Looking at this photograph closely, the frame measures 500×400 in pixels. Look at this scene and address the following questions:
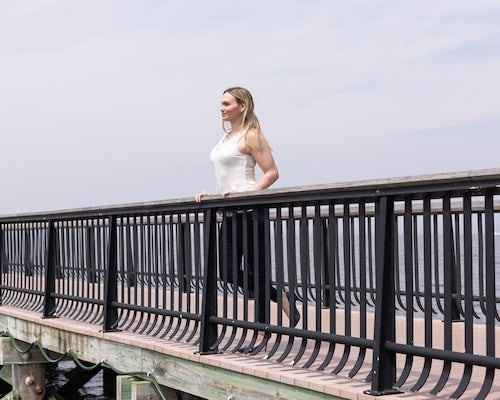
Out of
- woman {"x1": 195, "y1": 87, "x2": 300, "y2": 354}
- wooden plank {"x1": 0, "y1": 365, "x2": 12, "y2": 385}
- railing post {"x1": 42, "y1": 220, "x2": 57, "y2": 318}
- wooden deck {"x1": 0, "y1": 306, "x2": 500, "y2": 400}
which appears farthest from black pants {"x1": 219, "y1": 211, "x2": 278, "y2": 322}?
wooden plank {"x1": 0, "y1": 365, "x2": 12, "y2": 385}

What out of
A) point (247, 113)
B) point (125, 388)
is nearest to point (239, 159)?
point (247, 113)

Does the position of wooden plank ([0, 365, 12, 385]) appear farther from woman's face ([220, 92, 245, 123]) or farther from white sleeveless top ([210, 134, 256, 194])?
woman's face ([220, 92, 245, 123])

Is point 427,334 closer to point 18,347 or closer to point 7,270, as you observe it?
point 18,347

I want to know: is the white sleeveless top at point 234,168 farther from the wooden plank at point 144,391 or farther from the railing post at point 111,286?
the railing post at point 111,286

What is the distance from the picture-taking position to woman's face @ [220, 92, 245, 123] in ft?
23.8

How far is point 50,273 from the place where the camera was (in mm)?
10820

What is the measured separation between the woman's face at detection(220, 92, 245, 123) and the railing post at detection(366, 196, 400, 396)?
233 cm

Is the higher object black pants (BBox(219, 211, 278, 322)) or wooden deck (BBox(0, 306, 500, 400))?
black pants (BBox(219, 211, 278, 322))

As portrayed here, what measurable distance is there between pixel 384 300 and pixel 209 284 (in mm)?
2141

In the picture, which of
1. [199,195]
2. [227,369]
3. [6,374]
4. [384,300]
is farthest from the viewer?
[6,374]

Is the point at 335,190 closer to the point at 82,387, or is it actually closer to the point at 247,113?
the point at 247,113

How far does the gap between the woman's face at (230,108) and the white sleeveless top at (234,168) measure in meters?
0.16

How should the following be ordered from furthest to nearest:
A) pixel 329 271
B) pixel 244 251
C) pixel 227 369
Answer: pixel 244 251 → pixel 227 369 → pixel 329 271

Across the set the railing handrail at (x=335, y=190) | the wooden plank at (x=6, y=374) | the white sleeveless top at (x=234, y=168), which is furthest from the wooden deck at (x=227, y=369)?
the wooden plank at (x=6, y=374)
